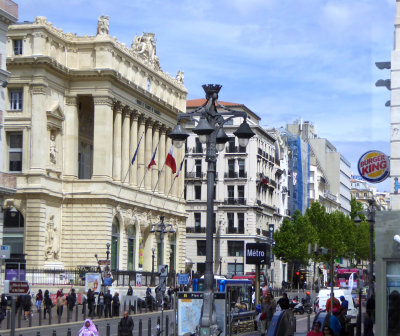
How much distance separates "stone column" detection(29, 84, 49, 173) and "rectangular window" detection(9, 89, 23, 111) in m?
1.53

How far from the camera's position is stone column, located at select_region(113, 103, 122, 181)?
274ft

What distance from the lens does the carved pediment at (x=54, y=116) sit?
77.6m

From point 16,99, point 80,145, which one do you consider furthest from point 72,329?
point 80,145

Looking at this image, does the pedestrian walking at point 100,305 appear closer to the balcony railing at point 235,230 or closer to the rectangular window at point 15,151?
the rectangular window at point 15,151

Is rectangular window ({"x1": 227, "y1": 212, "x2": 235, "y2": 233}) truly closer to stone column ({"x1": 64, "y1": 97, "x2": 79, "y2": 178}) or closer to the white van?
stone column ({"x1": 64, "y1": 97, "x2": 79, "y2": 178})

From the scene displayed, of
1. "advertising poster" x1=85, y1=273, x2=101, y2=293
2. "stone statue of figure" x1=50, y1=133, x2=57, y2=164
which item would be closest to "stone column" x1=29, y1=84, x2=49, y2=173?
"stone statue of figure" x1=50, y1=133, x2=57, y2=164

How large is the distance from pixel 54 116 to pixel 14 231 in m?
9.48

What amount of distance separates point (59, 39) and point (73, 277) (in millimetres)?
18720

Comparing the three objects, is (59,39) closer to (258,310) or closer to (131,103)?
(131,103)

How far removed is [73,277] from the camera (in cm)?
7575

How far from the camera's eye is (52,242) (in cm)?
7750

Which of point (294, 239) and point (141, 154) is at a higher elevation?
point (141, 154)

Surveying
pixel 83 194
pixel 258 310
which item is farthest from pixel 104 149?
pixel 258 310

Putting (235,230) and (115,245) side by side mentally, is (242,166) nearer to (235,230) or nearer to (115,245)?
(235,230)
